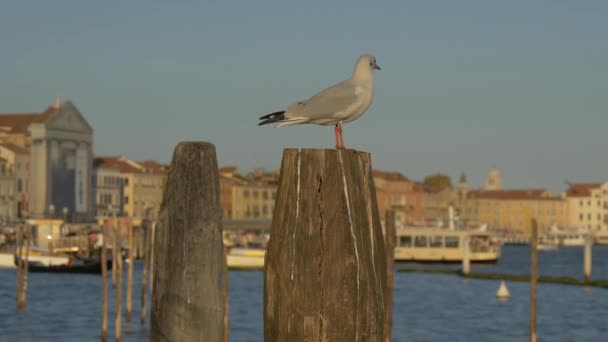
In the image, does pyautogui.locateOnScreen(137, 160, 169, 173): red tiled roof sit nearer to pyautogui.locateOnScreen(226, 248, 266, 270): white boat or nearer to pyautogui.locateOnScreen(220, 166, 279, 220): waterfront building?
pyautogui.locateOnScreen(220, 166, 279, 220): waterfront building

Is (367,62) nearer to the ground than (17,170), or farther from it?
nearer to the ground

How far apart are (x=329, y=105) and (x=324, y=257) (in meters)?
1.05

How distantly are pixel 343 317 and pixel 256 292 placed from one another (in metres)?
66.5

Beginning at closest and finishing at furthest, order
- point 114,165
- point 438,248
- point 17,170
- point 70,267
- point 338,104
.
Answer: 1. point 338,104
2. point 70,267
3. point 438,248
4. point 17,170
5. point 114,165

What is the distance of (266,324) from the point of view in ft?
13.5

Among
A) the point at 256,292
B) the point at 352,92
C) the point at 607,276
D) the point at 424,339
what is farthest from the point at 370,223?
the point at 607,276

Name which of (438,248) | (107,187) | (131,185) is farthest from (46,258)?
(131,185)

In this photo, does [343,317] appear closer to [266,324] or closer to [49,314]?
[266,324]

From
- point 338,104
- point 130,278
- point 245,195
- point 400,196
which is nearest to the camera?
point 338,104

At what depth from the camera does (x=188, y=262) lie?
4.24 m

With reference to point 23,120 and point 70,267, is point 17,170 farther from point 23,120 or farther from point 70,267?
point 70,267

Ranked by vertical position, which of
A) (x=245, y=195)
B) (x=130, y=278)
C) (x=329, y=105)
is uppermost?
(x=245, y=195)

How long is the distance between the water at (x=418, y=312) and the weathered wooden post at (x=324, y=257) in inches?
1429

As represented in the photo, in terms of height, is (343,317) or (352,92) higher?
(352,92)
